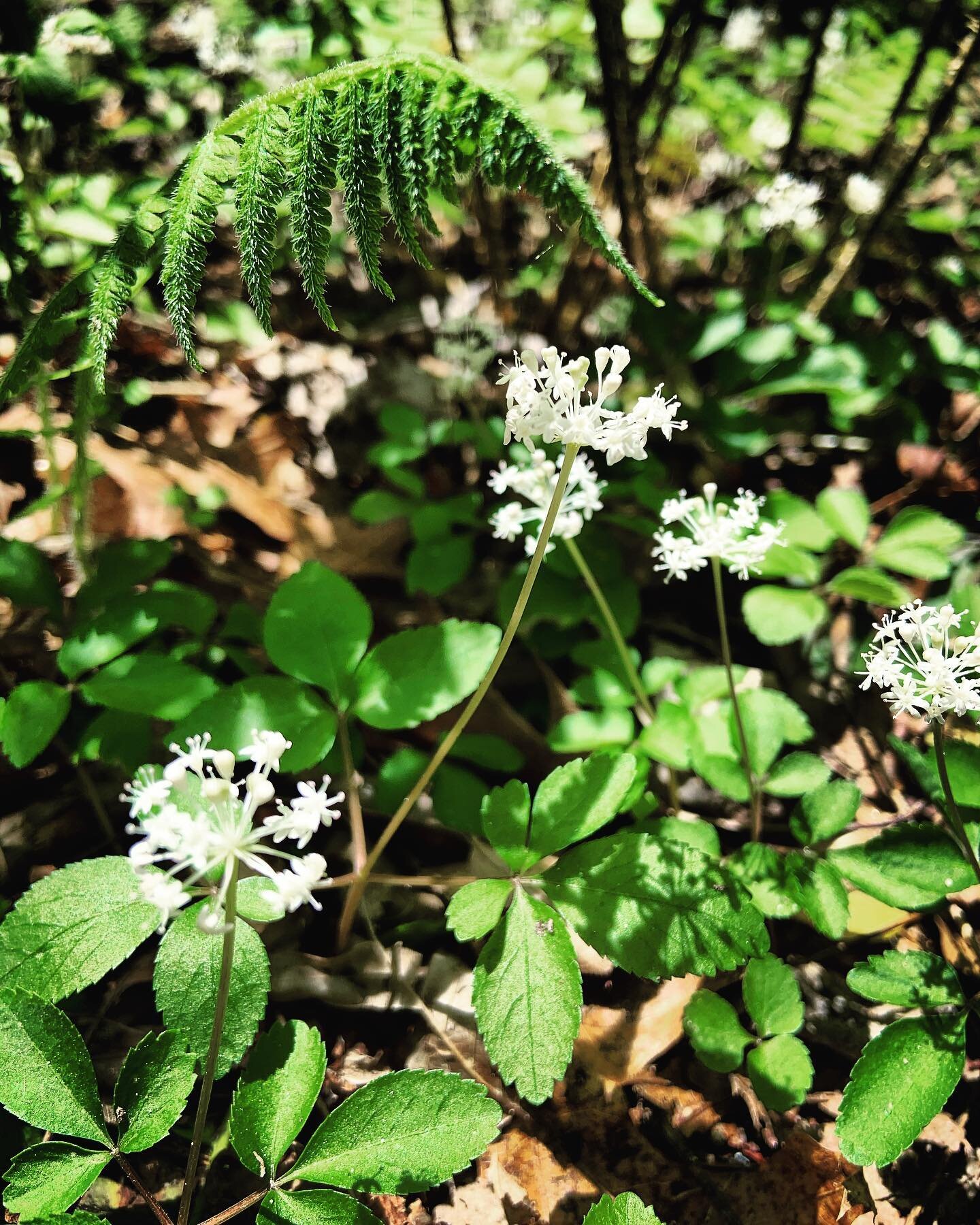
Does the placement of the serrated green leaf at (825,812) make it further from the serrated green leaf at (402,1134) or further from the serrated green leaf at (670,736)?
the serrated green leaf at (402,1134)

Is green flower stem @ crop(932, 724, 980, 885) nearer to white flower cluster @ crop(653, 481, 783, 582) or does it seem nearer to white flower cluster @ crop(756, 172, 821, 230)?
white flower cluster @ crop(653, 481, 783, 582)

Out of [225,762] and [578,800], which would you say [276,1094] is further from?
[578,800]

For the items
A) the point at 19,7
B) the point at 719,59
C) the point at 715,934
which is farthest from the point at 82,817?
the point at 719,59

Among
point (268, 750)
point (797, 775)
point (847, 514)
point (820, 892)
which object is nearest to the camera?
point (268, 750)

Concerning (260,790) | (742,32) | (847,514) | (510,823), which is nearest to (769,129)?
(742,32)

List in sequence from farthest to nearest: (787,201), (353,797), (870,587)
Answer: (787,201), (870,587), (353,797)

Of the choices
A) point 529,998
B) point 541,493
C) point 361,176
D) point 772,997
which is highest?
point 361,176

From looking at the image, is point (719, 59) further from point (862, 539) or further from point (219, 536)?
point (219, 536)

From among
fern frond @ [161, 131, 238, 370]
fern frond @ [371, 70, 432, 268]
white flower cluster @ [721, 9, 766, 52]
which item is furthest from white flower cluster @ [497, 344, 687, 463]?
white flower cluster @ [721, 9, 766, 52]
